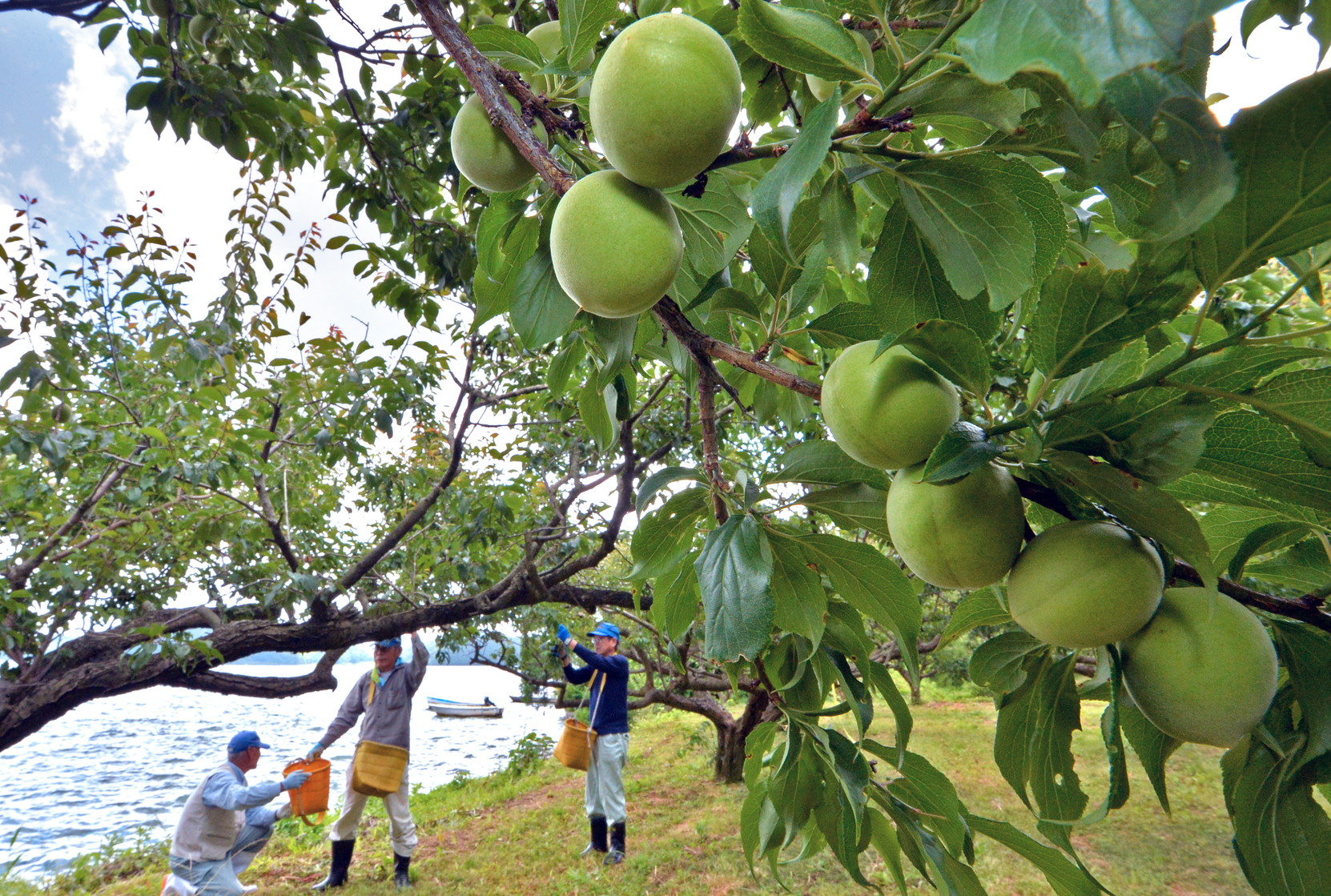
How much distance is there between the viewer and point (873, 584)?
2.96 ft

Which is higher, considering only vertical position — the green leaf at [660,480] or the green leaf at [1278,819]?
the green leaf at [660,480]

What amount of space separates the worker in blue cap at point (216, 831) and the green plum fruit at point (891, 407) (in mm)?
4897

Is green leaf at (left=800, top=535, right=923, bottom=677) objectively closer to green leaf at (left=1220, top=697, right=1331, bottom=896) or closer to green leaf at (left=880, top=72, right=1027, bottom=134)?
green leaf at (left=1220, top=697, right=1331, bottom=896)

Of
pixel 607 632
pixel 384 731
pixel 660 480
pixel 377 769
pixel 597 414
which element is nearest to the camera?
pixel 660 480

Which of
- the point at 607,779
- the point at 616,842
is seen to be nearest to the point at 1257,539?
the point at 607,779

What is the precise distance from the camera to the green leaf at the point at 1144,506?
52 centimetres

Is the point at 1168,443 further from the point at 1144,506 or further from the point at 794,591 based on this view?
the point at 794,591

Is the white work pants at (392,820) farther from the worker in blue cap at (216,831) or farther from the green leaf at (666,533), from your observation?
the green leaf at (666,533)

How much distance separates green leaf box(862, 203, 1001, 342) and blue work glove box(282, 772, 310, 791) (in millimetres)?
4941

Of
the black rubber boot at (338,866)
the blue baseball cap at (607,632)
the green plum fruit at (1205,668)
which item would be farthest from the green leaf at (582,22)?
the black rubber boot at (338,866)

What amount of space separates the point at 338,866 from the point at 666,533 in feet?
17.4

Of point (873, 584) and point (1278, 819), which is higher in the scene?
point (873, 584)

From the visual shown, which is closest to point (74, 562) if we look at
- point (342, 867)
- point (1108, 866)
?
point (342, 867)

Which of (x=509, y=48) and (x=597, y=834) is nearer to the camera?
(x=509, y=48)
